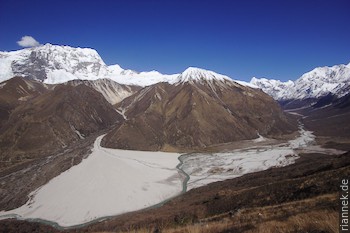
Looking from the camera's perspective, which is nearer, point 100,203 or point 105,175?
point 100,203

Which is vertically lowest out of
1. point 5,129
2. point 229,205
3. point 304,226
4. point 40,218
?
point 40,218

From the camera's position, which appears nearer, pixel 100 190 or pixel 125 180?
pixel 100 190

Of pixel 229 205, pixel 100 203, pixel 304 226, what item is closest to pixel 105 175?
pixel 100 203

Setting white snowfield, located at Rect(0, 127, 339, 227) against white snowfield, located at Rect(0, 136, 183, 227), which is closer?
white snowfield, located at Rect(0, 136, 183, 227)

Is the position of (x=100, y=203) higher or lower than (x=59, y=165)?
lower

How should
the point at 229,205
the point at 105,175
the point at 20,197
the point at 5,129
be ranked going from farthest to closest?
1. the point at 5,129
2. the point at 105,175
3. the point at 20,197
4. the point at 229,205

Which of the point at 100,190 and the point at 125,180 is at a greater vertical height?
the point at 125,180

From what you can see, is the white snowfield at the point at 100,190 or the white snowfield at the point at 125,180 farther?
the white snowfield at the point at 125,180

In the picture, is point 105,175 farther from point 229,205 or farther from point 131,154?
point 229,205
